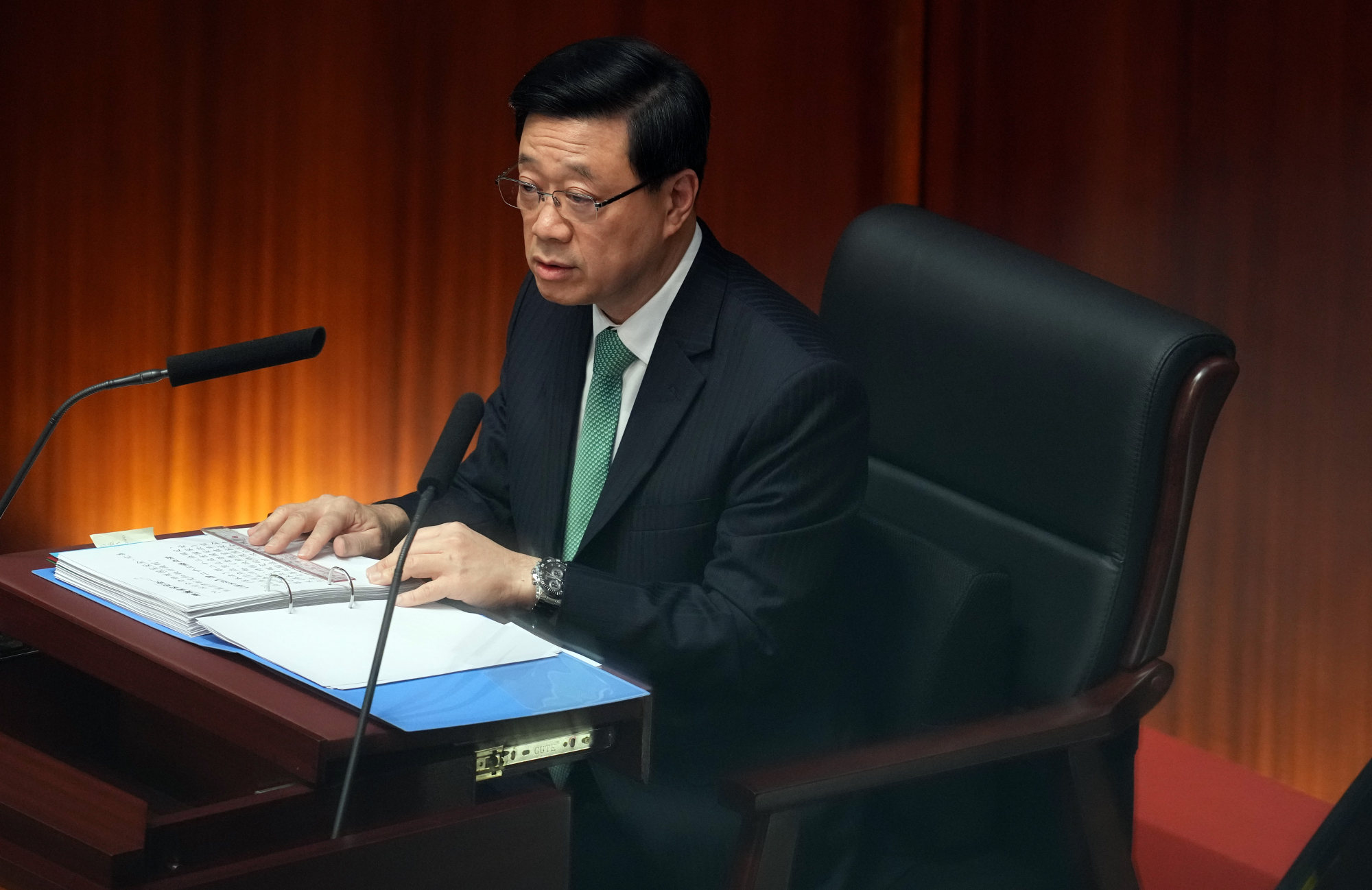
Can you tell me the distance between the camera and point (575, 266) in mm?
1521

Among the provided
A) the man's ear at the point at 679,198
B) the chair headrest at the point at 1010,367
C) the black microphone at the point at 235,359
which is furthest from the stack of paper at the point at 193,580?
the chair headrest at the point at 1010,367

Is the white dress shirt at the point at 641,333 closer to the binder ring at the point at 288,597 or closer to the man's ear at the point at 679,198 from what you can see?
the man's ear at the point at 679,198

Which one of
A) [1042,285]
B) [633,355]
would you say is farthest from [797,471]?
[1042,285]

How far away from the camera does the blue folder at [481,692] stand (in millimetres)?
973

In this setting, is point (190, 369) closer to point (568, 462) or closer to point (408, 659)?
point (408, 659)

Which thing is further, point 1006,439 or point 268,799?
point 1006,439

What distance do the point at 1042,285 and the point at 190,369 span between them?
0.96 meters

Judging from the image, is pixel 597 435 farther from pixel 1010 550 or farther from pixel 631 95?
pixel 1010 550

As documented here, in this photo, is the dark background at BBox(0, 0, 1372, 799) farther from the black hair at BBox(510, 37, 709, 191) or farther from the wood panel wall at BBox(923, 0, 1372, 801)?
the black hair at BBox(510, 37, 709, 191)

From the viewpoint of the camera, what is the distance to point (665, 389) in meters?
1.54

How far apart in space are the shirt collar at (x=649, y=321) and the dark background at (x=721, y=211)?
160cm

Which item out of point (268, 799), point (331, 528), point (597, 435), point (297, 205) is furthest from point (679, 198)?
point (297, 205)

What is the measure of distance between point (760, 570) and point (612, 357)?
36 cm

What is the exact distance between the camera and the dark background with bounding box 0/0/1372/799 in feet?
8.63
